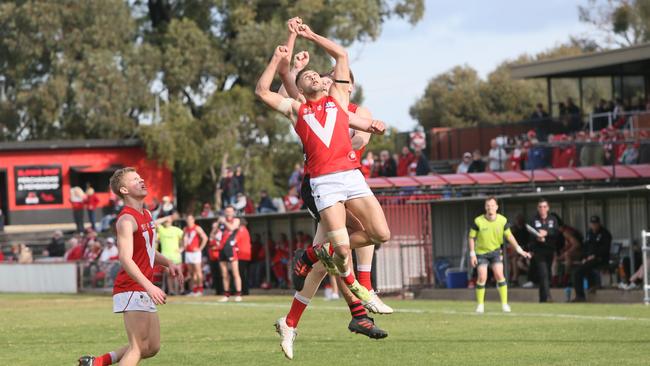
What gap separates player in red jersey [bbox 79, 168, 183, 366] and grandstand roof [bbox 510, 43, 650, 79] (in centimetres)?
3522

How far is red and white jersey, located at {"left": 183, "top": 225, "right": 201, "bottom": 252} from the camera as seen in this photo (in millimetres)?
32375

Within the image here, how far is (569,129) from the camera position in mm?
41312

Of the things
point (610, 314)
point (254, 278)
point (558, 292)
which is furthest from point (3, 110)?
point (610, 314)

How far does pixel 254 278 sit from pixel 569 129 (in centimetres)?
1233

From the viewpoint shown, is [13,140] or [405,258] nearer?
[405,258]

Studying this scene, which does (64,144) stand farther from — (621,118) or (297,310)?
(297,310)

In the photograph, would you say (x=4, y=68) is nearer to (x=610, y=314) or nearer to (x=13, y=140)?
(x=13, y=140)

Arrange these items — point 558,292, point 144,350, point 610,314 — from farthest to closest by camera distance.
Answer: point 558,292, point 610,314, point 144,350

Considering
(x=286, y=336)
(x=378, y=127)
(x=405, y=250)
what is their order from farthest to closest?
1. (x=405, y=250)
2. (x=286, y=336)
3. (x=378, y=127)

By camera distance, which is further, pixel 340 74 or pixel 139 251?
pixel 340 74

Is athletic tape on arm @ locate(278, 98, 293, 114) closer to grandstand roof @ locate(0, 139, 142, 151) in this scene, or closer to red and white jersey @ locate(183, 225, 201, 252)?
red and white jersey @ locate(183, 225, 201, 252)

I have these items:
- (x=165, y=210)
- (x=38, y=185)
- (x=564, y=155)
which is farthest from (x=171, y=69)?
(x=564, y=155)

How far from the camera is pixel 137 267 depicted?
10469mm

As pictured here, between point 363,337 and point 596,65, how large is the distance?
100 ft
